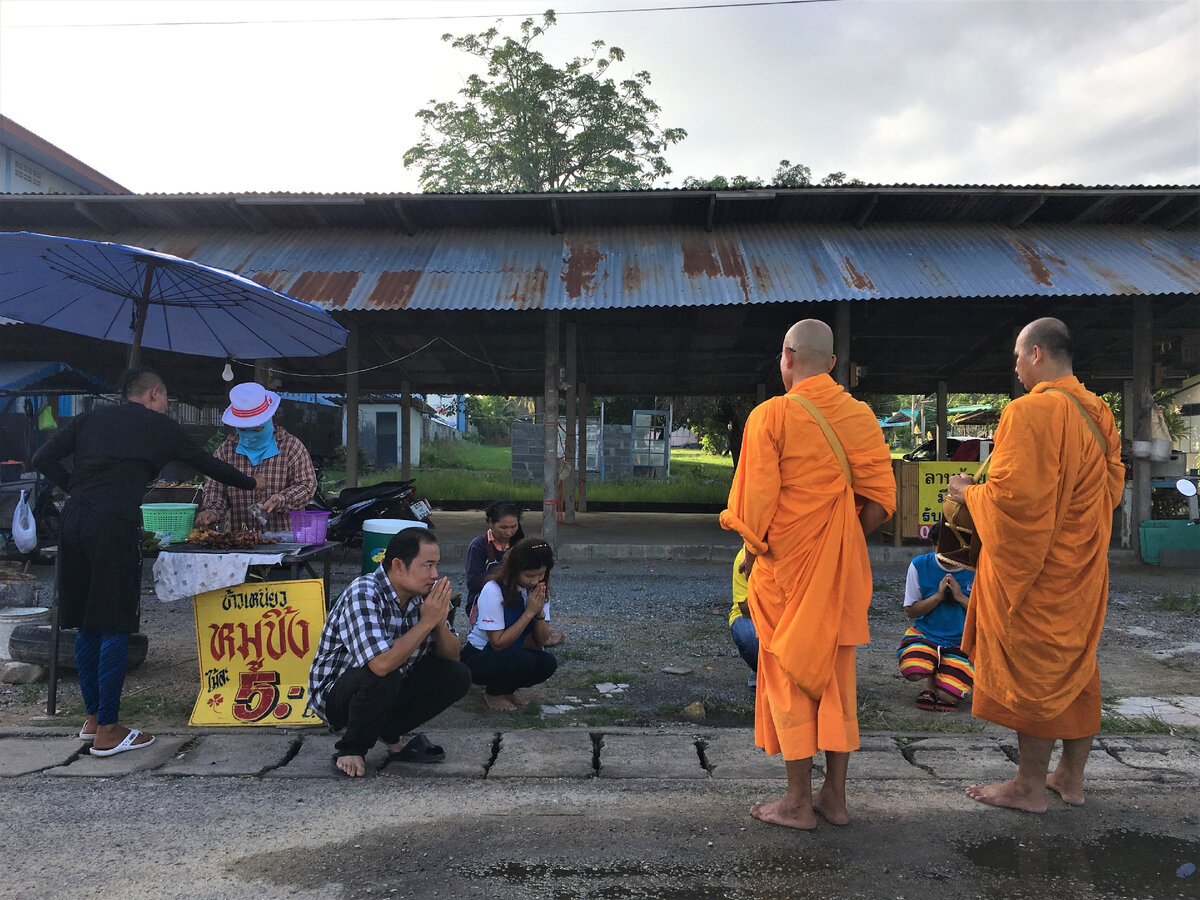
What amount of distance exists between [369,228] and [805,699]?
29.5 ft

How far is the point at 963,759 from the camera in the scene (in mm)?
3664

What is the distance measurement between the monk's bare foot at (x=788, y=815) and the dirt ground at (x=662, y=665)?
133 centimetres

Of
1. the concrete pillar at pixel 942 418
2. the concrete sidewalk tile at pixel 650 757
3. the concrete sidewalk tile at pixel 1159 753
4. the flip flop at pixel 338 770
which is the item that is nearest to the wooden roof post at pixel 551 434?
the concrete sidewalk tile at pixel 650 757

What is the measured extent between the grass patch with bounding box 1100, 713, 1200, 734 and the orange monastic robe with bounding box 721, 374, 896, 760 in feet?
6.65

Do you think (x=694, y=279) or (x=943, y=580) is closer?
(x=943, y=580)

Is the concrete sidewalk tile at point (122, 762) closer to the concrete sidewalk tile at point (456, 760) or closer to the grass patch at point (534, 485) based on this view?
the concrete sidewalk tile at point (456, 760)

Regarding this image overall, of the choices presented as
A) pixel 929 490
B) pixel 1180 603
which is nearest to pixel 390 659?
pixel 1180 603

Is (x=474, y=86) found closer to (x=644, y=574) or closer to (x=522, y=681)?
(x=644, y=574)

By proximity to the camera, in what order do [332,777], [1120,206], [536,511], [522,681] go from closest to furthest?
1. [332,777]
2. [522,681]
3. [1120,206]
4. [536,511]

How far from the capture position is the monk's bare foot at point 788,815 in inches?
115

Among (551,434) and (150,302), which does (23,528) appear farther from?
(551,434)

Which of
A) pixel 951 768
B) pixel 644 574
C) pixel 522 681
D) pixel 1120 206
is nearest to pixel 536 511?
pixel 644 574

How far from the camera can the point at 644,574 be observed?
30.0ft

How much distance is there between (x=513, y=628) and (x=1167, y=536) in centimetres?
913
